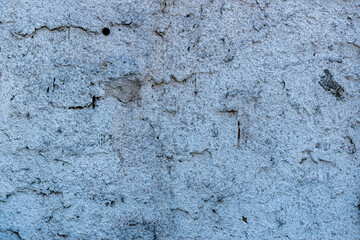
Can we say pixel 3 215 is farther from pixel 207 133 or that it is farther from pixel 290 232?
pixel 290 232

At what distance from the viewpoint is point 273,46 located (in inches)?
36.6

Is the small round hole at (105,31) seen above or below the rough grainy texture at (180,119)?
above

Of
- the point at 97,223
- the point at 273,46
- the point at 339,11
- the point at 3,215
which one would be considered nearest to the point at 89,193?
the point at 97,223

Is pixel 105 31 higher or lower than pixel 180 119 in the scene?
higher

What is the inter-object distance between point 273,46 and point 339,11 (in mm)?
196

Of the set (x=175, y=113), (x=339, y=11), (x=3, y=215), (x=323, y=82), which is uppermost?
(x=339, y=11)

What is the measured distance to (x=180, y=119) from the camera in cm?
96

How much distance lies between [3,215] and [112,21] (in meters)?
0.63

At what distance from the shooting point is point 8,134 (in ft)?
3.09

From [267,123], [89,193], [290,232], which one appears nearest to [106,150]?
[89,193]

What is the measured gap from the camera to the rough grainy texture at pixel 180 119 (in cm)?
92

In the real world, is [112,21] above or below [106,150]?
above

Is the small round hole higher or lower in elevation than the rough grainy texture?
higher

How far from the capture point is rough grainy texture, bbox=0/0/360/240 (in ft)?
3.03
